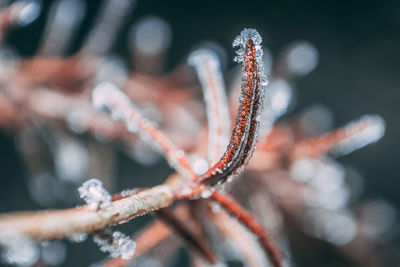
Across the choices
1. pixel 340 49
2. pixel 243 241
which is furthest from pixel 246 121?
pixel 340 49

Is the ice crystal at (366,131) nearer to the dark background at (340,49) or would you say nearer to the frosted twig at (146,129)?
the frosted twig at (146,129)

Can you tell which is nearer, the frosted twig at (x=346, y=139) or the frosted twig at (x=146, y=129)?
the frosted twig at (x=146, y=129)

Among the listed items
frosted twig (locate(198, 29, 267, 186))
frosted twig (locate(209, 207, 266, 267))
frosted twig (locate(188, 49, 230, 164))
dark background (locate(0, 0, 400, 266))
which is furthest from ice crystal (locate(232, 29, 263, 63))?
dark background (locate(0, 0, 400, 266))

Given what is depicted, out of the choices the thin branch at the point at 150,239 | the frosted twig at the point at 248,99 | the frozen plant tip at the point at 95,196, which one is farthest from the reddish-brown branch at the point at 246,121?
the thin branch at the point at 150,239

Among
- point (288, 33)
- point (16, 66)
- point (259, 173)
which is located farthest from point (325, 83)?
point (16, 66)

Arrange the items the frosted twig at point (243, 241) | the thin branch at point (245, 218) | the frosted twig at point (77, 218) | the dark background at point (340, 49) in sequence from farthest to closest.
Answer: the dark background at point (340, 49)
the frosted twig at point (243, 241)
the thin branch at point (245, 218)
the frosted twig at point (77, 218)

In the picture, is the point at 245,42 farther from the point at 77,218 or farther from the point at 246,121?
the point at 77,218

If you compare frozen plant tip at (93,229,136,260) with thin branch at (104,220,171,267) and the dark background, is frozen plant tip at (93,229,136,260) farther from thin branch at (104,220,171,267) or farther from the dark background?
the dark background

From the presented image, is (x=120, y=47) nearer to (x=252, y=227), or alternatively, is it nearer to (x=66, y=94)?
(x=66, y=94)
